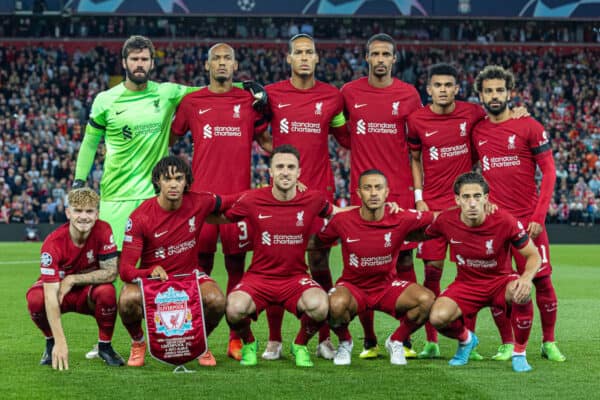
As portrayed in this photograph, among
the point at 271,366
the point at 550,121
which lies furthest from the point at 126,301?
the point at 550,121

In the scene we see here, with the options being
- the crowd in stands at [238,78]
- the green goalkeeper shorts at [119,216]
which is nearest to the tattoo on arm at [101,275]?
the green goalkeeper shorts at [119,216]

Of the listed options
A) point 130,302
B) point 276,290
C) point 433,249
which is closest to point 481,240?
point 433,249

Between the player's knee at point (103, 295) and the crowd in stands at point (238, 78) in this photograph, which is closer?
the player's knee at point (103, 295)

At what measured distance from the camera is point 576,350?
7523 mm

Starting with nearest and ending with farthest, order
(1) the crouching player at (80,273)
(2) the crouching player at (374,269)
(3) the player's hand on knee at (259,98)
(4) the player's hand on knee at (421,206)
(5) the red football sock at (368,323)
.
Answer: (1) the crouching player at (80,273) → (2) the crouching player at (374,269) → (5) the red football sock at (368,323) → (4) the player's hand on knee at (421,206) → (3) the player's hand on knee at (259,98)

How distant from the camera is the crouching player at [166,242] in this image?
264 inches

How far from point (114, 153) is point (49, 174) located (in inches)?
809

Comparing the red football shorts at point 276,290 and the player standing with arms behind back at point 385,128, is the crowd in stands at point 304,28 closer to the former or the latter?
the player standing with arms behind back at point 385,128

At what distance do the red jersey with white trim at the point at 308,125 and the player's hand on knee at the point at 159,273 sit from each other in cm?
163

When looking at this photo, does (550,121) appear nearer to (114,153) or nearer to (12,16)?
(12,16)

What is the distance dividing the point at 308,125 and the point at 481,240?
5.66 ft

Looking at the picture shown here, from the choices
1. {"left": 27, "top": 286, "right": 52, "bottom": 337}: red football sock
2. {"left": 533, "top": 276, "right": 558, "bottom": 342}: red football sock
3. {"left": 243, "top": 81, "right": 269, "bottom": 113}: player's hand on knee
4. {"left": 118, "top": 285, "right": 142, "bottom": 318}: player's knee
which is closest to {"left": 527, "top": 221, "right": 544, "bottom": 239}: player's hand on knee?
{"left": 533, "top": 276, "right": 558, "bottom": 342}: red football sock

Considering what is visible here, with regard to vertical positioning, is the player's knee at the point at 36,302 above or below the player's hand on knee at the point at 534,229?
below

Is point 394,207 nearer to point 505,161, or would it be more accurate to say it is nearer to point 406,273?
point 406,273
